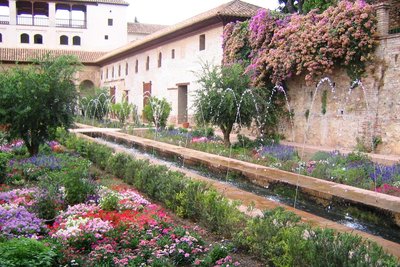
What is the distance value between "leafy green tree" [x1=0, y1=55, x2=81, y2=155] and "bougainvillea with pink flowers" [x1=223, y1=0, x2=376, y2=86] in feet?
21.9

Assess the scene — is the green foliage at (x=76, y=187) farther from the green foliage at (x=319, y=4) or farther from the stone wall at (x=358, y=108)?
the green foliage at (x=319, y=4)

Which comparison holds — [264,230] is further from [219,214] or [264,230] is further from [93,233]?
[93,233]

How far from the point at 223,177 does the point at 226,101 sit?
3561mm

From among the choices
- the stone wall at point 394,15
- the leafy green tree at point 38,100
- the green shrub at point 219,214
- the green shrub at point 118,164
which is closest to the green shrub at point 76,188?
the green shrub at point 219,214

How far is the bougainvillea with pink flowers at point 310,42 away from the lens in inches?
457

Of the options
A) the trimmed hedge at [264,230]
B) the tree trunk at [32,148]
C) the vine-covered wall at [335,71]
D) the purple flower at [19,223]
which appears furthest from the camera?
the vine-covered wall at [335,71]

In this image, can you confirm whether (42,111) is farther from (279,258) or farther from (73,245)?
(279,258)

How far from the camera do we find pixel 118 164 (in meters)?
8.10

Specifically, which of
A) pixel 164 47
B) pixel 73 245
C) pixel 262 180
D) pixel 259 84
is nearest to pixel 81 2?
pixel 164 47

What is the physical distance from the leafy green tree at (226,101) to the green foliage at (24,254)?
8.85 meters

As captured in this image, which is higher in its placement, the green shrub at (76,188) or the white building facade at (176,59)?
the white building facade at (176,59)

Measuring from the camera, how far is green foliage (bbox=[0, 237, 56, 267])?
9.77 ft

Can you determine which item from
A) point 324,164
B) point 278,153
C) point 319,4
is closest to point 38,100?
point 278,153

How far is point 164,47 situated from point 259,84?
37.6ft
